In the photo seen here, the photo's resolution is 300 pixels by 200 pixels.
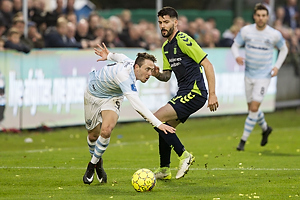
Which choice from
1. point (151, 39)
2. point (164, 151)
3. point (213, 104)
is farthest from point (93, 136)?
point (151, 39)

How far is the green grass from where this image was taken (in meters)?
7.66

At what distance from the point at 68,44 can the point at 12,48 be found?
5.07ft

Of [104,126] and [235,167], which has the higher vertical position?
[104,126]

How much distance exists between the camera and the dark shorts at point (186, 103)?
8.34 m

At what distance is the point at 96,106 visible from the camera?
8.30 metres

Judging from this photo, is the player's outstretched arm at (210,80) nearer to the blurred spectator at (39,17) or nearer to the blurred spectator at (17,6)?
the blurred spectator at (17,6)

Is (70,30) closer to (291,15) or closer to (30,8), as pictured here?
(30,8)

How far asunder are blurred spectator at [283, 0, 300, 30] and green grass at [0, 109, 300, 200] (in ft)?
23.1

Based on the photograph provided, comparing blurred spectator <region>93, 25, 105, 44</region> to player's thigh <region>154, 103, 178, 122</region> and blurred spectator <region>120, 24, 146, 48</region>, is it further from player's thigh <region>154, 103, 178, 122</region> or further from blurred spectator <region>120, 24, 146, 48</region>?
player's thigh <region>154, 103, 178, 122</region>

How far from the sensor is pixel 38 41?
552 inches

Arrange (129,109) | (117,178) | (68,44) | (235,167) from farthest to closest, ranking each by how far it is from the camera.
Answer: (129,109) → (68,44) → (235,167) → (117,178)

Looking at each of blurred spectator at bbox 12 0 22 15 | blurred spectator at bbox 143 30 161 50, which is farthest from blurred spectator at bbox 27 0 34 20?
blurred spectator at bbox 143 30 161 50

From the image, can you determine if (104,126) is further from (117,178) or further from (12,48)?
(12,48)

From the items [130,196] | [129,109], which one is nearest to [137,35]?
[129,109]
